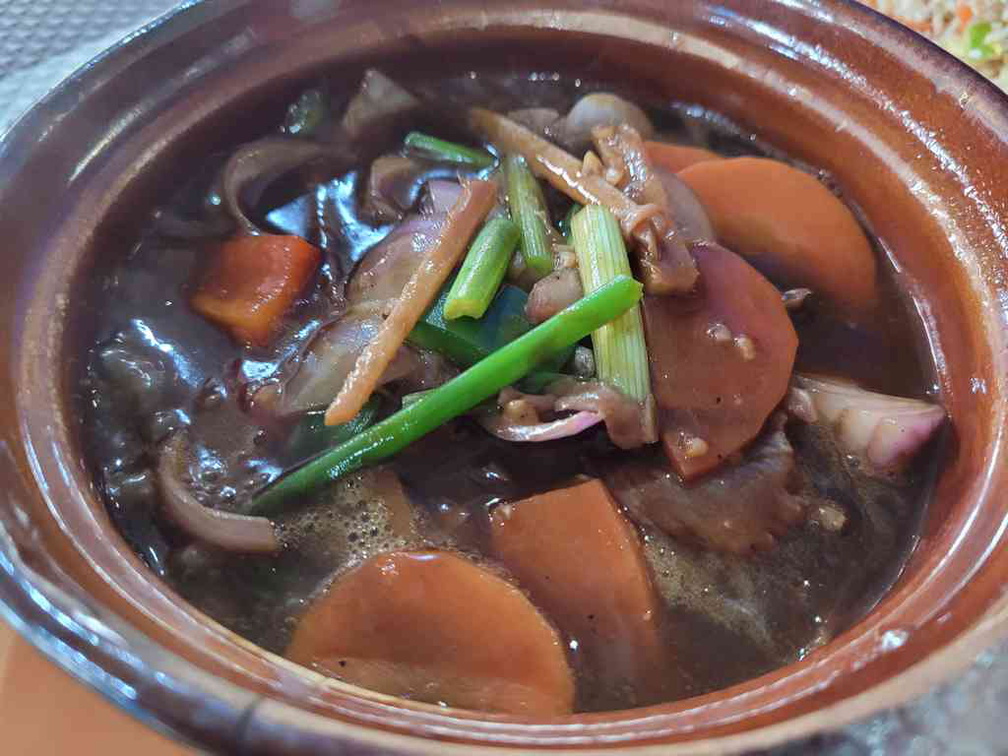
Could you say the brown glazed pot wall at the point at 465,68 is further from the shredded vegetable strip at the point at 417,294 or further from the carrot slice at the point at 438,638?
the shredded vegetable strip at the point at 417,294

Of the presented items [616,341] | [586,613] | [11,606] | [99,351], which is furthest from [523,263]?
[11,606]

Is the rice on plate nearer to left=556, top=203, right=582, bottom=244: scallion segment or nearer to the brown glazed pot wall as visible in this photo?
the brown glazed pot wall

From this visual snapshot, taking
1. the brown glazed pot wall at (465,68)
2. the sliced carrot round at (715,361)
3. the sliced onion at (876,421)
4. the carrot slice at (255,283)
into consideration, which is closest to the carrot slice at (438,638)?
the brown glazed pot wall at (465,68)

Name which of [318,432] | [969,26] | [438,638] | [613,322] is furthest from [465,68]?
[969,26]

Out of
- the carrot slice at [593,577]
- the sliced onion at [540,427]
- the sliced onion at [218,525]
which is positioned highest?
the sliced onion at [540,427]

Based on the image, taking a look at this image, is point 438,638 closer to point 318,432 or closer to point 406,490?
point 406,490

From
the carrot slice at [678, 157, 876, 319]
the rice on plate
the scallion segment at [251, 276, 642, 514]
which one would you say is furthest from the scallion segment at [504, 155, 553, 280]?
the rice on plate
